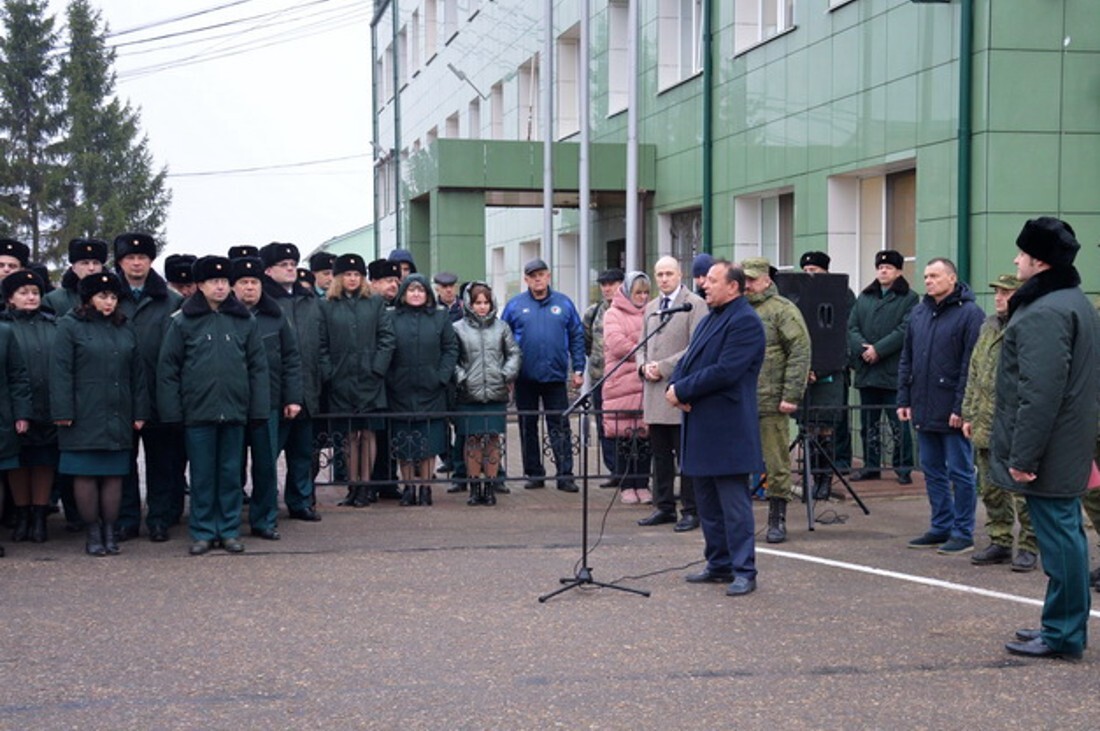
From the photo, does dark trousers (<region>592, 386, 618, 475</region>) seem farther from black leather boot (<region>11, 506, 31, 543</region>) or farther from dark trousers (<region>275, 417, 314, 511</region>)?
black leather boot (<region>11, 506, 31, 543</region>)

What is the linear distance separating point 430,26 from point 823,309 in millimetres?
28829

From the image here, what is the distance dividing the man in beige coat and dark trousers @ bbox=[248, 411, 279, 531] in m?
2.83

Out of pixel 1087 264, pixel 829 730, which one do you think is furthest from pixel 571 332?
pixel 829 730

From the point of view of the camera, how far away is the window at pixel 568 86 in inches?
987

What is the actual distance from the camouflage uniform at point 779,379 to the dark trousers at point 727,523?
1564 millimetres

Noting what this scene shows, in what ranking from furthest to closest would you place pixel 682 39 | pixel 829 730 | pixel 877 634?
pixel 682 39, pixel 877 634, pixel 829 730

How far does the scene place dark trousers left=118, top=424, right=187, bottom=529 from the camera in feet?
32.7

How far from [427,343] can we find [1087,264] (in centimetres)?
611

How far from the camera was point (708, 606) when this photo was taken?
25.3 feet

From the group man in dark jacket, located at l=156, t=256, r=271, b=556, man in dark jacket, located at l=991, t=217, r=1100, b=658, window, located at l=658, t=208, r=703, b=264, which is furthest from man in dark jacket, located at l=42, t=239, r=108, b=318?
window, located at l=658, t=208, r=703, b=264

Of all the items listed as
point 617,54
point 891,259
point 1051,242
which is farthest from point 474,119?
point 1051,242

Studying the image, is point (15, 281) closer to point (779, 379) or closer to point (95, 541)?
point (95, 541)

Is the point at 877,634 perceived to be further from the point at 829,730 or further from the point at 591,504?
the point at 591,504

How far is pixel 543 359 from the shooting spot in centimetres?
1248
